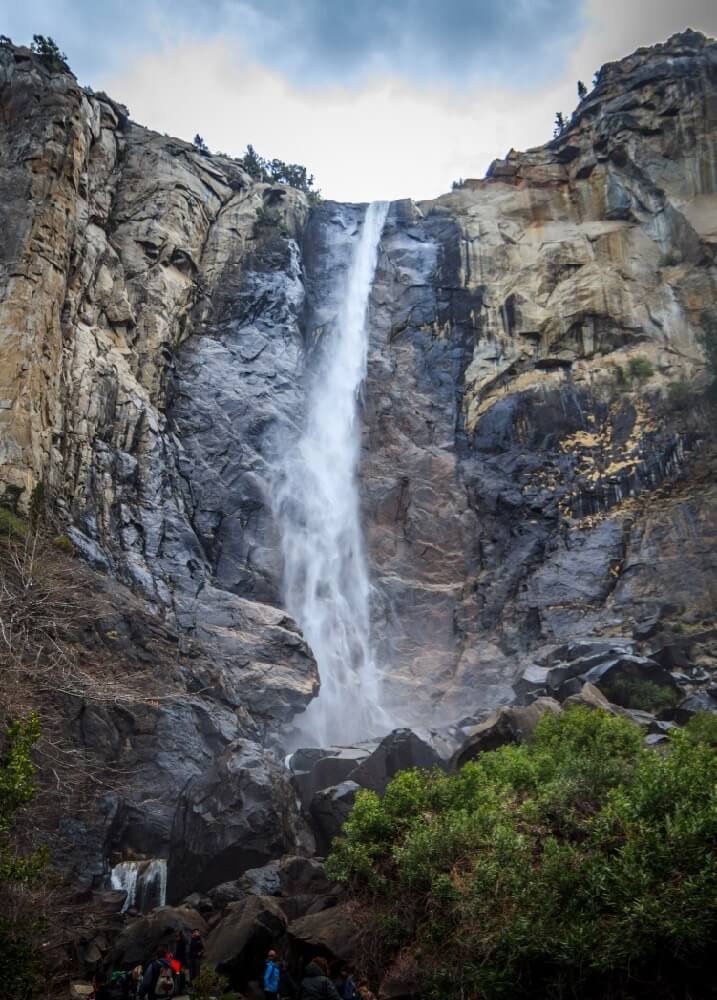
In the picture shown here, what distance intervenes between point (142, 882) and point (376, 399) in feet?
94.0

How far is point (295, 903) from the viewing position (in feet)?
53.0

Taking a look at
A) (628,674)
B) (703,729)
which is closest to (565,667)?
(628,674)

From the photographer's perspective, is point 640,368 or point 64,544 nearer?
point 64,544

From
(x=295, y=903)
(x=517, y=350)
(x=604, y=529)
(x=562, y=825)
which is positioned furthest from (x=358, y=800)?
(x=517, y=350)

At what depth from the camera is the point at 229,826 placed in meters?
19.4

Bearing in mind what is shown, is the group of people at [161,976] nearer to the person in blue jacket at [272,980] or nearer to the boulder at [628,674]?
the person in blue jacket at [272,980]

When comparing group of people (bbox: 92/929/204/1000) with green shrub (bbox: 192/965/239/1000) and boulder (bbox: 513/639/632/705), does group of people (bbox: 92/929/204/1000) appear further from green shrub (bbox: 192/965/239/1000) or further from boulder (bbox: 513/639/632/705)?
boulder (bbox: 513/639/632/705)

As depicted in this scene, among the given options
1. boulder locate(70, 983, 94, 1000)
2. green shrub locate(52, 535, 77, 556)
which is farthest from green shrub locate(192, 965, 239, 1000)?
green shrub locate(52, 535, 77, 556)

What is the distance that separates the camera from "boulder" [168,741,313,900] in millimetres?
19016

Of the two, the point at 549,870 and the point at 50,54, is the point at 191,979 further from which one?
the point at 50,54

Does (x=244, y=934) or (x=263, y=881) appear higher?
(x=244, y=934)

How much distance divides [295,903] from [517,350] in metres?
30.9

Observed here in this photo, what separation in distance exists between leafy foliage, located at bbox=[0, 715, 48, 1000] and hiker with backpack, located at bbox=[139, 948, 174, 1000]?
270cm

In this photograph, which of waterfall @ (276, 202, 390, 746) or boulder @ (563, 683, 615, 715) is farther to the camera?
waterfall @ (276, 202, 390, 746)
